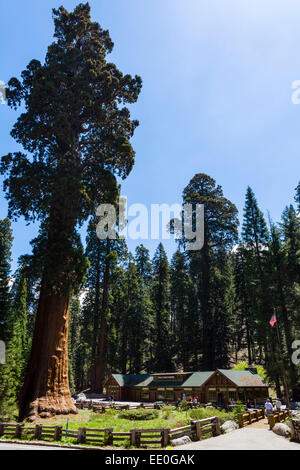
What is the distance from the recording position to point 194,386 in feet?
108

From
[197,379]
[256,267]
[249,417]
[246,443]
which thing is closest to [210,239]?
[256,267]

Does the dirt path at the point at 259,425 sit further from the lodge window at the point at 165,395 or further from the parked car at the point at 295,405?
the lodge window at the point at 165,395

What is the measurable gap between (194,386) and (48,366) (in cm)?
1951

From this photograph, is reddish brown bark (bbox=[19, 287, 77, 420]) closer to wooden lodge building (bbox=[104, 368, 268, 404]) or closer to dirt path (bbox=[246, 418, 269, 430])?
dirt path (bbox=[246, 418, 269, 430])

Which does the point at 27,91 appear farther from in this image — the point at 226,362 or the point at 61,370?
the point at 226,362

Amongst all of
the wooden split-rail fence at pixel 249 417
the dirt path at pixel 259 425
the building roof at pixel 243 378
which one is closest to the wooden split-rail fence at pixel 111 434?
the wooden split-rail fence at pixel 249 417

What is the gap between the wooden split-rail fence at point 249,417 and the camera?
1778cm

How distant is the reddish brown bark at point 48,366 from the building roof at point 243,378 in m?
17.4

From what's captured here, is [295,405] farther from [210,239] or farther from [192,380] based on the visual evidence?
[210,239]

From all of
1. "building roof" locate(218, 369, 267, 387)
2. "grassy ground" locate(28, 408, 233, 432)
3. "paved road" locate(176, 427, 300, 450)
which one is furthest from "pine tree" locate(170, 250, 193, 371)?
"paved road" locate(176, 427, 300, 450)

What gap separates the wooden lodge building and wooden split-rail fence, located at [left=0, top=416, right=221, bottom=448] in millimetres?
16191

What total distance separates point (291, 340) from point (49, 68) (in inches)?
1223

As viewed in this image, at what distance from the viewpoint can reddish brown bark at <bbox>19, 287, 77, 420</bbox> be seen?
1722 cm
